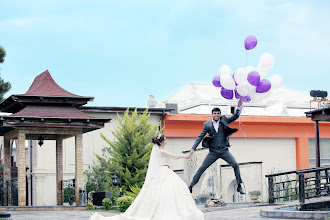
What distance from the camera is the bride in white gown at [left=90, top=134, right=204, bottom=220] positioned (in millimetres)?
13109

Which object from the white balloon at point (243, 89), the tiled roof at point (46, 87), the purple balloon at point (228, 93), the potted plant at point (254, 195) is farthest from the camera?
the tiled roof at point (46, 87)

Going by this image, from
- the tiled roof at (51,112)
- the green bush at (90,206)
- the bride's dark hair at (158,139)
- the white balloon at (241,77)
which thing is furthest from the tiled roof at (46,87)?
the white balloon at (241,77)

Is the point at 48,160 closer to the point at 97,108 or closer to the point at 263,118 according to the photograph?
the point at 97,108

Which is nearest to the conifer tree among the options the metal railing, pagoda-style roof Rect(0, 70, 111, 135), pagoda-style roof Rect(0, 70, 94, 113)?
pagoda-style roof Rect(0, 70, 111, 135)

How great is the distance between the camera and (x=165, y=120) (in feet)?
106

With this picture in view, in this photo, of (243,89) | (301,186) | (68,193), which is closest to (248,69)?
(243,89)

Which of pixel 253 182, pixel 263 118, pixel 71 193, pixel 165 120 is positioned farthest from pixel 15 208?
pixel 263 118

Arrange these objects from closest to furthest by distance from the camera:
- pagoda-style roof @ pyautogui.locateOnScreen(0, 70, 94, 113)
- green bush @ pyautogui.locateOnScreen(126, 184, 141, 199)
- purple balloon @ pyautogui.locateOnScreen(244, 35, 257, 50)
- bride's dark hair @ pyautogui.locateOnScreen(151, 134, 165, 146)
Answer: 1. purple balloon @ pyautogui.locateOnScreen(244, 35, 257, 50)
2. bride's dark hair @ pyautogui.locateOnScreen(151, 134, 165, 146)
3. pagoda-style roof @ pyautogui.locateOnScreen(0, 70, 94, 113)
4. green bush @ pyautogui.locateOnScreen(126, 184, 141, 199)

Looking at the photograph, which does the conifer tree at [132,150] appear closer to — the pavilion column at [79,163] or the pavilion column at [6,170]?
the pavilion column at [79,163]

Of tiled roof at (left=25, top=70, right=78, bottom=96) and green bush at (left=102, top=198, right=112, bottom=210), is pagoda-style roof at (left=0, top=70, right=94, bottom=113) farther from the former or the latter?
green bush at (left=102, top=198, right=112, bottom=210)

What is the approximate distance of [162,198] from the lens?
13320 millimetres

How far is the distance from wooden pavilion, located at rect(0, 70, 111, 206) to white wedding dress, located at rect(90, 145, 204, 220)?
33.4 feet

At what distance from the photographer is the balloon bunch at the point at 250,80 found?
12828 mm

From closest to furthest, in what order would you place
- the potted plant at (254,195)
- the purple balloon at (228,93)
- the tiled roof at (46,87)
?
1. the purple balloon at (228,93)
2. the potted plant at (254,195)
3. the tiled roof at (46,87)
